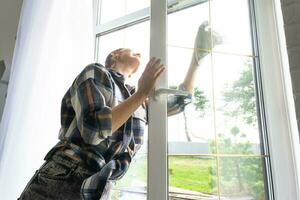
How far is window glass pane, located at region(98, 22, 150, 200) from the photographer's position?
3.81 ft

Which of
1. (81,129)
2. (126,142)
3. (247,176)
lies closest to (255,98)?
(247,176)

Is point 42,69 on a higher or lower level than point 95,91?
higher

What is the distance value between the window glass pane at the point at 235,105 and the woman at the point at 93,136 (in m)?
0.13

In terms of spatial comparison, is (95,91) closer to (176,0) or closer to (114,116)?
(114,116)

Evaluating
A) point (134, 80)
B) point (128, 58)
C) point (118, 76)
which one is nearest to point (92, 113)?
point (118, 76)

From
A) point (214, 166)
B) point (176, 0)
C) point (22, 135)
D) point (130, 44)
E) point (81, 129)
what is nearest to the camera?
point (81, 129)

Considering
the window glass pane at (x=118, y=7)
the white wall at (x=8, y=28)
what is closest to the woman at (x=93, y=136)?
the window glass pane at (x=118, y=7)

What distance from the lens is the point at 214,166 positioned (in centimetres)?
89

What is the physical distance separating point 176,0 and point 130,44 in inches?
17.4

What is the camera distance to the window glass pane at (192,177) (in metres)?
0.87

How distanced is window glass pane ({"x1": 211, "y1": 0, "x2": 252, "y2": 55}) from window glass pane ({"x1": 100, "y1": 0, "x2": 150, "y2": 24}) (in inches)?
17.7

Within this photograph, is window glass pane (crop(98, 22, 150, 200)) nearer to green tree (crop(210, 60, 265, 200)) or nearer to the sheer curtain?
the sheer curtain

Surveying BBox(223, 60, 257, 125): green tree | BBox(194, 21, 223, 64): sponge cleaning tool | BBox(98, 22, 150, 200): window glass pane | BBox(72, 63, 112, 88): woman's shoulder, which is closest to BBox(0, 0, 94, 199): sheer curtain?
BBox(98, 22, 150, 200): window glass pane

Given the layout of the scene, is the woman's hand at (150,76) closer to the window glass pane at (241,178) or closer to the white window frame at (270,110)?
the white window frame at (270,110)
